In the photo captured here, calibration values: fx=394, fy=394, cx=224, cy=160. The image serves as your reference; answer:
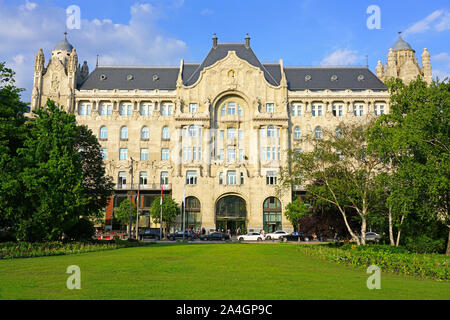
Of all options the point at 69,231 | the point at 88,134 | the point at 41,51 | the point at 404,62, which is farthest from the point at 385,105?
the point at 41,51

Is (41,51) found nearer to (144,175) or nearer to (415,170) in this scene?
(144,175)

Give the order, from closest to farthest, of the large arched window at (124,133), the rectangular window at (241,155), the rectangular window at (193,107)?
the rectangular window at (241,155) → the rectangular window at (193,107) → the large arched window at (124,133)

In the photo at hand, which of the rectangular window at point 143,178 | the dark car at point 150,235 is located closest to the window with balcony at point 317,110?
the rectangular window at point 143,178

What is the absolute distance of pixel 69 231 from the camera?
4012cm

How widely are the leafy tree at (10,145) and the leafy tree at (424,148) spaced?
1207 inches

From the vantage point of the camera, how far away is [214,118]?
7731 cm

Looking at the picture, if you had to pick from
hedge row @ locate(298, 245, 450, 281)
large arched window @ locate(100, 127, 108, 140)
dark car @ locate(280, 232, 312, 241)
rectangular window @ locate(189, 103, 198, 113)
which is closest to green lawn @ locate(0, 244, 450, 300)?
hedge row @ locate(298, 245, 450, 281)

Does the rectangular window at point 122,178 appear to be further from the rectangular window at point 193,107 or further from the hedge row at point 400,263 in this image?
the hedge row at point 400,263

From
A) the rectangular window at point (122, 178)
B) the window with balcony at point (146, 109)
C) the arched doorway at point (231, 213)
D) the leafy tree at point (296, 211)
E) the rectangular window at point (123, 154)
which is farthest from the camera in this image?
the window with balcony at point (146, 109)

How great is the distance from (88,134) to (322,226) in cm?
2956

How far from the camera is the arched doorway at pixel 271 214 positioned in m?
72.5

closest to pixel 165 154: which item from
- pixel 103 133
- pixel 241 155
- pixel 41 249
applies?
pixel 103 133

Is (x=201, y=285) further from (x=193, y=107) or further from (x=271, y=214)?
(x=193, y=107)

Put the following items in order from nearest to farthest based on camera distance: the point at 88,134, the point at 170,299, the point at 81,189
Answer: the point at 170,299
the point at 81,189
the point at 88,134
